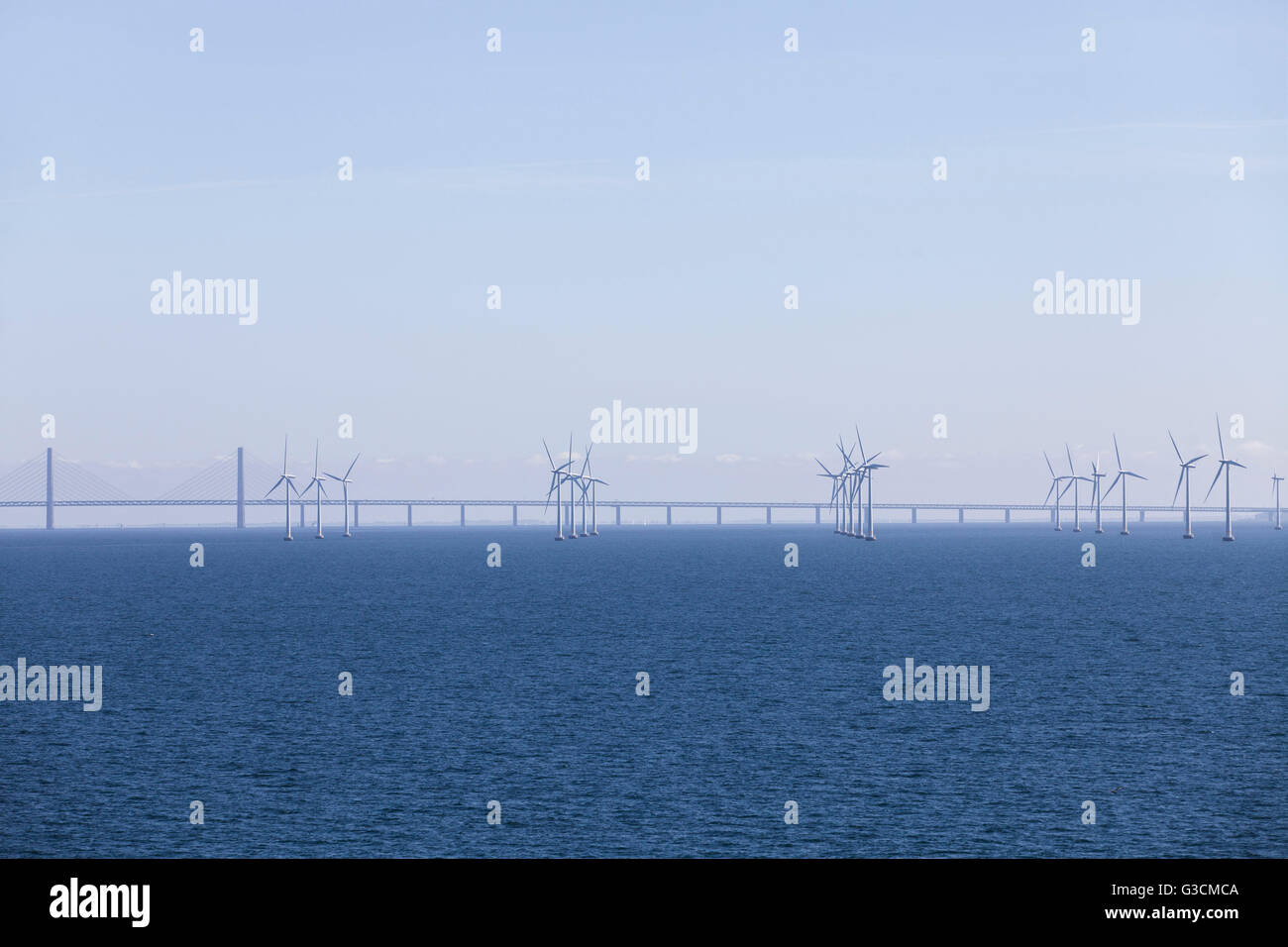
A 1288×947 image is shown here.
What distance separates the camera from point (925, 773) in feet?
208

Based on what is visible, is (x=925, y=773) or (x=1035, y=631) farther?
(x=1035, y=631)

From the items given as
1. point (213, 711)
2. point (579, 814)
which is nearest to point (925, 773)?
point (579, 814)

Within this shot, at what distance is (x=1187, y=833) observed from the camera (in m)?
51.9
